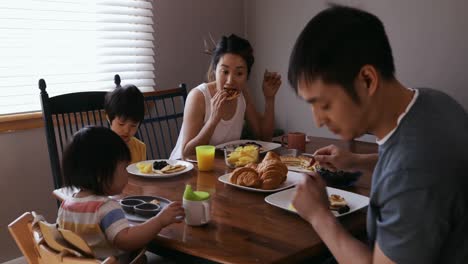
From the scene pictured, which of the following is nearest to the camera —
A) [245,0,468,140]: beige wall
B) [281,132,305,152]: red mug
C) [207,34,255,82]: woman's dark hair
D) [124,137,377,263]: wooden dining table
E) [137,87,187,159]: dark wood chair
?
[124,137,377,263]: wooden dining table

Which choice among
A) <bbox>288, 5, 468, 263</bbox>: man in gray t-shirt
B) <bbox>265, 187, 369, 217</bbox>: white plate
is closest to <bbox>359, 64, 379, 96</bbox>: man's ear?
<bbox>288, 5, 468, 263</bbox>: man in gray t-shirt

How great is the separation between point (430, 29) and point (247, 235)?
7.07 feet

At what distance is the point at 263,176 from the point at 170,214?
450mm

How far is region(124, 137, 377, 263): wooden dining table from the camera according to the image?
1069 millimetres

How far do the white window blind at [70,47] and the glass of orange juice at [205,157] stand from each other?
1207 millimetres

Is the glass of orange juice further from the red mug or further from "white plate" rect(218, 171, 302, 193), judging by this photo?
the red mug

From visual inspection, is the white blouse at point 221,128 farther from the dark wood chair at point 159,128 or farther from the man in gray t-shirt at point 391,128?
the man in gray t-shirt at point 391,128

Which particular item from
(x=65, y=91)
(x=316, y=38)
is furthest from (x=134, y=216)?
(x=65, y=91)

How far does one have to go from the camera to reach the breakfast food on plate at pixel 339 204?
51.3 inches

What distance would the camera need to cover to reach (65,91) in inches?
102

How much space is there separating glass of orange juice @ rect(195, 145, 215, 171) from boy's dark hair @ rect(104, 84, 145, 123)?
1.14 feet

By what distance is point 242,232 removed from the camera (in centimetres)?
119

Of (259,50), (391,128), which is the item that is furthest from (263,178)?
(259,50)

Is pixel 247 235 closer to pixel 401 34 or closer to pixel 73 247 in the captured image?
pixel 73 247
